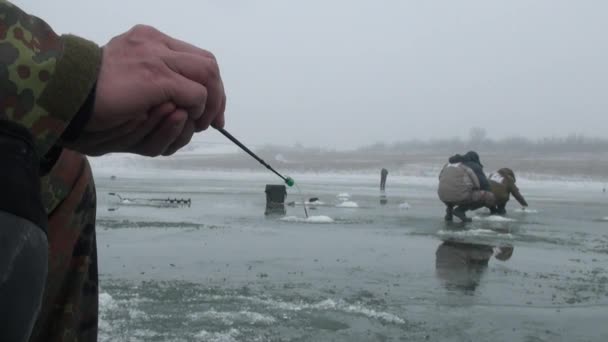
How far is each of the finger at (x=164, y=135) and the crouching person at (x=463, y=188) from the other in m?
14.8

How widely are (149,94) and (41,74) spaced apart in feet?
0.66

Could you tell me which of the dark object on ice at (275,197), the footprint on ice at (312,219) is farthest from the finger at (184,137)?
the dark object on ice at (275,197)

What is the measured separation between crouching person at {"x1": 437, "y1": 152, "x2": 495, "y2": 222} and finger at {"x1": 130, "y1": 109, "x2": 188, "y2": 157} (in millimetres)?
14774

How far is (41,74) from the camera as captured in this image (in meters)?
1.05

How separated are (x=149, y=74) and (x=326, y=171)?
54.7 m

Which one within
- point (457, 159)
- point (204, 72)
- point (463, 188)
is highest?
point (204, 72)

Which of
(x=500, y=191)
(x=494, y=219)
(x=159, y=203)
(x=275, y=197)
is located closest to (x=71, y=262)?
(x=494, y=219)

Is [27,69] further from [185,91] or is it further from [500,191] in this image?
[500,191]

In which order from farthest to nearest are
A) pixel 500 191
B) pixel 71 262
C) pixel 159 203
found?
1. pixel 159 203
2. pixel 500 191
3. pixel 71 262

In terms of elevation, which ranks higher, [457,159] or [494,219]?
[457,159]

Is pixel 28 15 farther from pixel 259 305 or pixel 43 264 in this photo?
pixel 259 305

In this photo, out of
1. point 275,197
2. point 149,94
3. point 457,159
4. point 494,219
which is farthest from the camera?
point 275,197

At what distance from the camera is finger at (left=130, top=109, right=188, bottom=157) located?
127 centimetres

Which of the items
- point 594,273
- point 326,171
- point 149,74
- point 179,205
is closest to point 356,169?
point 326,171
